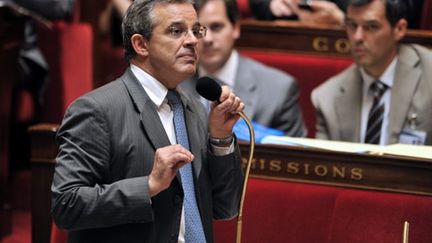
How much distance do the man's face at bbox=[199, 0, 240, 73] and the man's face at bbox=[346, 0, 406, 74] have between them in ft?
0.79

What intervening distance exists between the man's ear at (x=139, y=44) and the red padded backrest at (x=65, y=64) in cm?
94

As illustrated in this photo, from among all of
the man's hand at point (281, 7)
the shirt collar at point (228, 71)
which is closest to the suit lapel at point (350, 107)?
the shirt collar at point (228, 71)

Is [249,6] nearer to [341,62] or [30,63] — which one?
[341,62]

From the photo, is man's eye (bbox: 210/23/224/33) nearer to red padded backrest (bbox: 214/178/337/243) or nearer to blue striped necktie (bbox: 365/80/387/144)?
blue striped necktie (bbox: 365/80/387/144)

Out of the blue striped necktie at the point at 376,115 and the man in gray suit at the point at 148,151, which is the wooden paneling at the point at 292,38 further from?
the man in gray suit at the point at 148,151

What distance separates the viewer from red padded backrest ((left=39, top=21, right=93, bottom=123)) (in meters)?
1.87

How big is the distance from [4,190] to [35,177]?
357 millimetres

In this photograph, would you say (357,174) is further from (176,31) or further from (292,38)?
(292,38)

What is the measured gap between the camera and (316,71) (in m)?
1.75

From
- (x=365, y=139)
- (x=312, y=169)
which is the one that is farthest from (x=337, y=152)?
(x=365, y=139)

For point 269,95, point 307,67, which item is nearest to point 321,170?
point 269,95

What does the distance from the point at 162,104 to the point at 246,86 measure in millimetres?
727

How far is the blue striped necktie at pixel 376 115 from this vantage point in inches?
59.6

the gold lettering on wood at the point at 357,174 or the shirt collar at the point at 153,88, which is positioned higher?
the shirt collar at the point at 153,88
